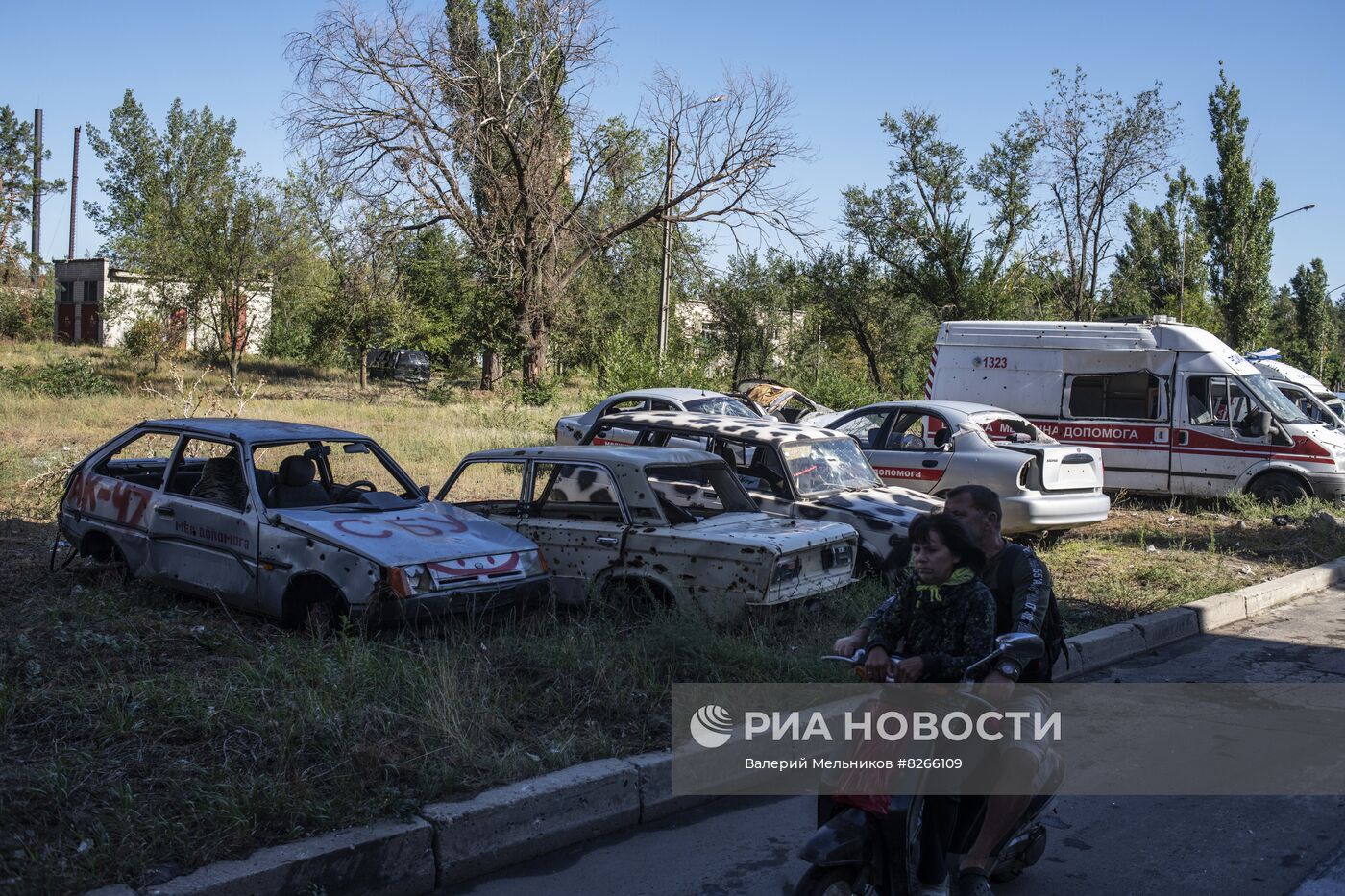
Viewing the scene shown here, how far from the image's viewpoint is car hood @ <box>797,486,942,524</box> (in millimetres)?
9047

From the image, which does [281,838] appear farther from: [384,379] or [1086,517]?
[384,379]

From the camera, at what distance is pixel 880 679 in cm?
360

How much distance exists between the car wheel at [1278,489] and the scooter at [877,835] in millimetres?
13221

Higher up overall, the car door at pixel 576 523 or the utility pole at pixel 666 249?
the utility pole at pixel 666 249

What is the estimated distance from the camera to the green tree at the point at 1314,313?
4881cm

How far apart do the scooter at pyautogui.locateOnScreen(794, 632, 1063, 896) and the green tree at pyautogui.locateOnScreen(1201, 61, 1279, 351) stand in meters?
36.4

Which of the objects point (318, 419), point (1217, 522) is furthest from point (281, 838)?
point (318, 419)

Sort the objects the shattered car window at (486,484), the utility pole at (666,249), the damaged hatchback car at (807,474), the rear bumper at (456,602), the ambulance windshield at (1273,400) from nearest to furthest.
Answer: the rear bumper at (456,602)
the damaged hatchback car at (807,474)
the shattered car window at (486,484)
the ambulance windshield at (1273,400)
the utility pole at (666,249)

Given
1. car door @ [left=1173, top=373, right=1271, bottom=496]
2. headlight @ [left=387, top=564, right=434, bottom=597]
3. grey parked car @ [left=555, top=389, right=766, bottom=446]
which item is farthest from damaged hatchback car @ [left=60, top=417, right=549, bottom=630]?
car door @ [left=1173, top=373, right=1271, bottom=496]

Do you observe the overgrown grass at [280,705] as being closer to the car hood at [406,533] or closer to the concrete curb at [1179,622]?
the concrete curb at [1179,622]

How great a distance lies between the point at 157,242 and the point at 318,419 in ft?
40.2

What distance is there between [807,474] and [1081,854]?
503 cm

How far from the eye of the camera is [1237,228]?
3553cm

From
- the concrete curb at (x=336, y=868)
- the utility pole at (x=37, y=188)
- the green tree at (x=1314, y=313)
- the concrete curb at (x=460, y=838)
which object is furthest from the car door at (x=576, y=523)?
the utility pole at (x=37, y=188)
